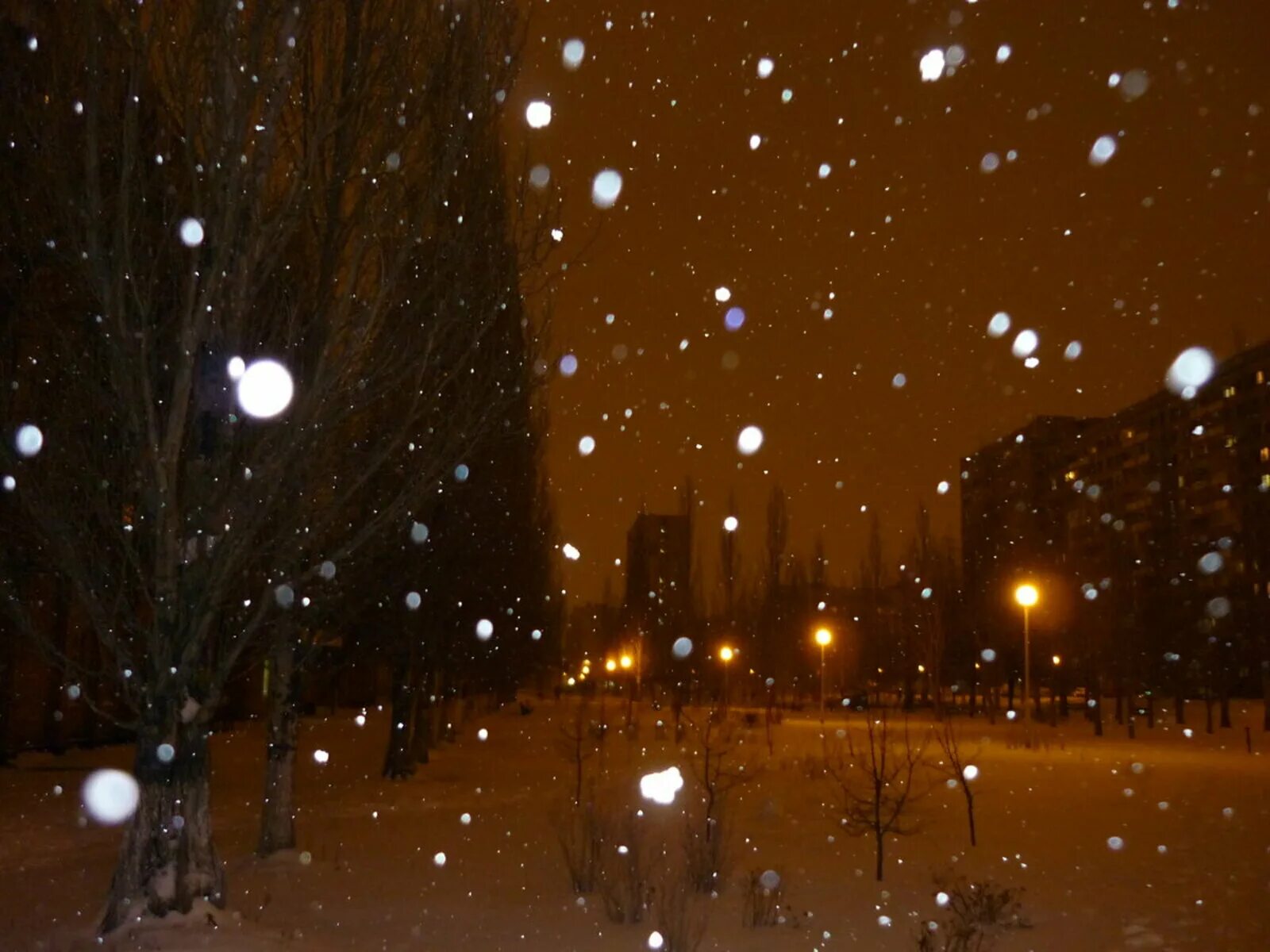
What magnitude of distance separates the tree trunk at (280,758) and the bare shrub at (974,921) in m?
7.47

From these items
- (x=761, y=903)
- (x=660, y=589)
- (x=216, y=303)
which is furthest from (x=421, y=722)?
(x=660, y=589)

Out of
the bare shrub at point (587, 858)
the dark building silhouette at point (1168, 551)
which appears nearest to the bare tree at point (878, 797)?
the bare shrub at point (587, 858)

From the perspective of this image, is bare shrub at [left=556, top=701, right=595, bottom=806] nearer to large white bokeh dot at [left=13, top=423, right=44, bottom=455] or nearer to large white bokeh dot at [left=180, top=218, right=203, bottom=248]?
large white bokeh dot at [left=13, top=423, right=44, bottom=455]

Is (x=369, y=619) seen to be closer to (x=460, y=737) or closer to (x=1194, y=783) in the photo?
(x=1194, y=783)

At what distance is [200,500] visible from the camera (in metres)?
9.51

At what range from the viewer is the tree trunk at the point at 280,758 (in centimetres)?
1461

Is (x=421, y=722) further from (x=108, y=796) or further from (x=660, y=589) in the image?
(x=660, y=589)

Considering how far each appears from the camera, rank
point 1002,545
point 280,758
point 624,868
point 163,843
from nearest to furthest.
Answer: point 163,843
point 624,868
point 280,758
point 1002,545

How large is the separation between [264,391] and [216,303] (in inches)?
29.6

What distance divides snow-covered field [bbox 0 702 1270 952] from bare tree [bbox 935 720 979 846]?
32cm

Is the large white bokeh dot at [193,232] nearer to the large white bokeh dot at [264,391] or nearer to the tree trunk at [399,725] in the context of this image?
the large white bokeh dot at [264,391]

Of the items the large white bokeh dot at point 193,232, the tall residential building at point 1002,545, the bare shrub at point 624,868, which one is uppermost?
the tall residential building at point 1002,545

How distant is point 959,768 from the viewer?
15.5 meters

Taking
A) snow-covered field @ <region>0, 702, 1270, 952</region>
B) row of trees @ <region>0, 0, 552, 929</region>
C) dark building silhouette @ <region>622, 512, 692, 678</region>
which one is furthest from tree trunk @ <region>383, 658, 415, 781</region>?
dark building silhouette @ <region>622, 512, 692, 678</region>
